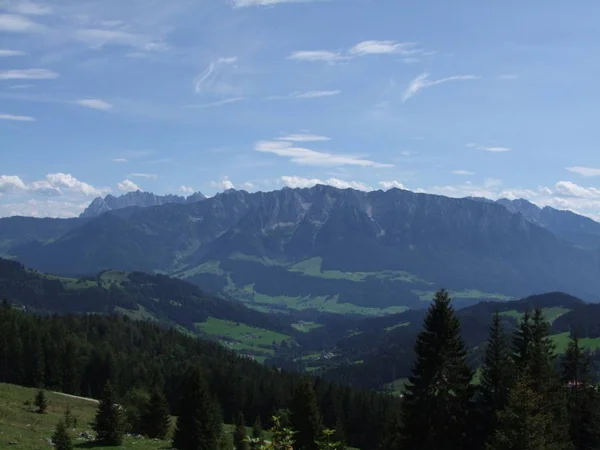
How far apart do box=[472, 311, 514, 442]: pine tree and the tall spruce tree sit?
1323cm

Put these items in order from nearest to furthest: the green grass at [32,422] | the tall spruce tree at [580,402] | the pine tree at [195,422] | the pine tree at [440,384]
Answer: the pine tree at [440,384], the green grass at [32,422], the pine tree at [195,422], the tall spruce tree at [580,402]

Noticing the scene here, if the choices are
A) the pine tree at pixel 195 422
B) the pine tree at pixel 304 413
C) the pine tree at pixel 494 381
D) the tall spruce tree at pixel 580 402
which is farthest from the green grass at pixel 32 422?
the tall spruce tree at pixel 580 402

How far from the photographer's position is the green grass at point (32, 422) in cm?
4625

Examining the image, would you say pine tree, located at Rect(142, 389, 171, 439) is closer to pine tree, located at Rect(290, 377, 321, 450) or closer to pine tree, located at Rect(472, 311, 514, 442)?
pine tree, located at Rect(290, 377, 321, 450)

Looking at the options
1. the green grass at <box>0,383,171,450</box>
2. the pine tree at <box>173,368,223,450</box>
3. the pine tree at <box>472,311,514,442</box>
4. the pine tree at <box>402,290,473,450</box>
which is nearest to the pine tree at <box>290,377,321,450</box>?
the pine tree at <box>173,368,223,450</box>

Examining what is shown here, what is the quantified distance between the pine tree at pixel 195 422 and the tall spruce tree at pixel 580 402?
34.8 metres

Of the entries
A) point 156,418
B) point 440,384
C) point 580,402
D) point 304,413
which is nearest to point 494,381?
point 440,384

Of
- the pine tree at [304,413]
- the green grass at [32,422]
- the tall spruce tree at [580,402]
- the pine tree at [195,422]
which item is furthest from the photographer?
the pine tree at [304,413]

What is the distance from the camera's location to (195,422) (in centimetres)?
5588

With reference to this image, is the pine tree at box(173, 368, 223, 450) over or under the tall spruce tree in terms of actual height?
under

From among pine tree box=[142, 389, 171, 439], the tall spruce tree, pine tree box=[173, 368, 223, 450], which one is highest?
the tall spruce tree

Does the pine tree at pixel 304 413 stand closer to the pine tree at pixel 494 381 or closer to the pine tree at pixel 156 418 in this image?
the pine tree at pixel 156 418

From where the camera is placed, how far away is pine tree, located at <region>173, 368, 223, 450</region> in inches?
2181

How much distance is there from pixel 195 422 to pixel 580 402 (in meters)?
39.2
